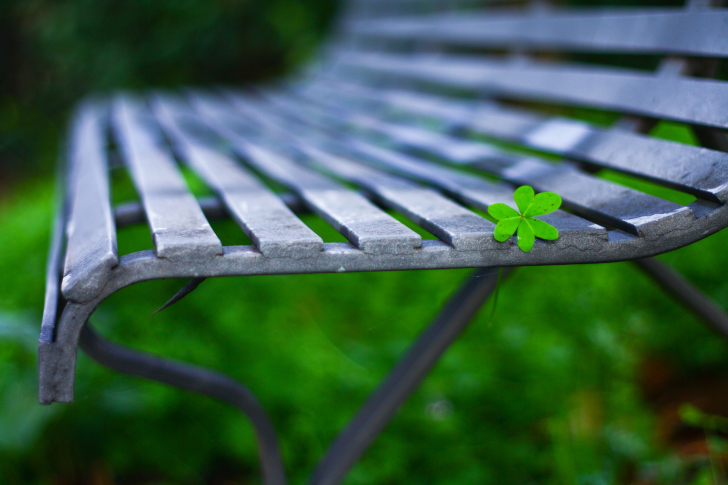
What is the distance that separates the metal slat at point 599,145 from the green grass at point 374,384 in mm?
683

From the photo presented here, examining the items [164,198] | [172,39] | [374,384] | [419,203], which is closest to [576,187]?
[419,203]

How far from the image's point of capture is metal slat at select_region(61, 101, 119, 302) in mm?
673

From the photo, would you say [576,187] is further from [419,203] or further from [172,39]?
[172,39]

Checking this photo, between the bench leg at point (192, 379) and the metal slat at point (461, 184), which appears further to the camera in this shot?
the bench leg at point (192, 379)

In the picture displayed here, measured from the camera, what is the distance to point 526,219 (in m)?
0.76

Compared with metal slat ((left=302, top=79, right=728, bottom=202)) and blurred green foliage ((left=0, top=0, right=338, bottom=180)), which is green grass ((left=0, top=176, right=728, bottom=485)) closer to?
metal slat ((left=302, top=79, right=728, bottom=202))

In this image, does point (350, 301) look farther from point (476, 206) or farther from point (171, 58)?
point (171, 58)

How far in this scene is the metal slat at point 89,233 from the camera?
0.67 metres

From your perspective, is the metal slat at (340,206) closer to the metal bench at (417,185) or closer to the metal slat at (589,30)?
the metal bench at (417,185)

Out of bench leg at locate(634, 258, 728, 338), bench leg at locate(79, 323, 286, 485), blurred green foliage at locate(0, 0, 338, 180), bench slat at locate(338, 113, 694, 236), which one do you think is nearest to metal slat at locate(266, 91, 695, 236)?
bench slat at locate(338, 113, 694, 236)

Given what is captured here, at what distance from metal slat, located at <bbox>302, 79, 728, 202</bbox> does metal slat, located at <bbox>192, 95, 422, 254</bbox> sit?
449 mm

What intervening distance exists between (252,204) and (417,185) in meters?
0.34

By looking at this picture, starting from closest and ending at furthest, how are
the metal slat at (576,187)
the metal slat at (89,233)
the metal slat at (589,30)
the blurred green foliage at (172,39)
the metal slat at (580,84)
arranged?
the metal slat at (89,233)
the metal slat at (576,187)
the metal slat at (580,84)
the metal slat at (589,30)
the blurred green foliage at (172,39)

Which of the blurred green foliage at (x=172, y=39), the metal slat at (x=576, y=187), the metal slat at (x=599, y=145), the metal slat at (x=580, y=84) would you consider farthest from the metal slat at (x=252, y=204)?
the blurred green foliage at (x=172, y=39)
